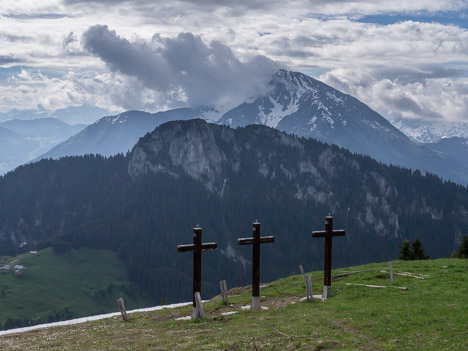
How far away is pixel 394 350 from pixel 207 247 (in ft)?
59.4

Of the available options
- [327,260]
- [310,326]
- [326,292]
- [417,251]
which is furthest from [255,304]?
[417,251]

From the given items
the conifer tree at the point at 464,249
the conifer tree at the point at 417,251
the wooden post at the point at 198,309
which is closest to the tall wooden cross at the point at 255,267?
the wooden post at the point at 198,309

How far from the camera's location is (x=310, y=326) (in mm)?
33562

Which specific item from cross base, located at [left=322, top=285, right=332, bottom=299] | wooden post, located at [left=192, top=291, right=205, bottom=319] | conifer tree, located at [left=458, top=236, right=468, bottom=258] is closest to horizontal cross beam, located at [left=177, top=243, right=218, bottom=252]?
wooden post, located at [left=192, top=291, right=205, bottom=319]

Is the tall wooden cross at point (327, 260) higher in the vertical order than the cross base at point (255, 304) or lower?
higher

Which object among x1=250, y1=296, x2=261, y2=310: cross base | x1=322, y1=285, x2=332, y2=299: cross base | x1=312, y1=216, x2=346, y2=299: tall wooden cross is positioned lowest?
x1=250, y1=296, x2=261, y2=310: cross base

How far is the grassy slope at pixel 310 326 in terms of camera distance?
98.4 ft

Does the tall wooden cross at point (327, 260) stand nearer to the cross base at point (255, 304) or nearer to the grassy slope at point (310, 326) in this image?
the grassy slope at point (310, 326)

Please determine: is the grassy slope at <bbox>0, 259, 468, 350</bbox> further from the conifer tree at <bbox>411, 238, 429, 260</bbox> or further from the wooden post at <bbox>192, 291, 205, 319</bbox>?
the conifer tree at <bbox>411, 238, 429, 260</bbox>

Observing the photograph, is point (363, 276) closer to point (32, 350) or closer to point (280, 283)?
point (280, 283)

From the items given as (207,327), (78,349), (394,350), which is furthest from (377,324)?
(78,349)

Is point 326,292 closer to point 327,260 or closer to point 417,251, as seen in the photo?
point 327,260

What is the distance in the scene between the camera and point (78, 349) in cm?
3297

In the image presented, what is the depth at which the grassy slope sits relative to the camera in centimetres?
2998
